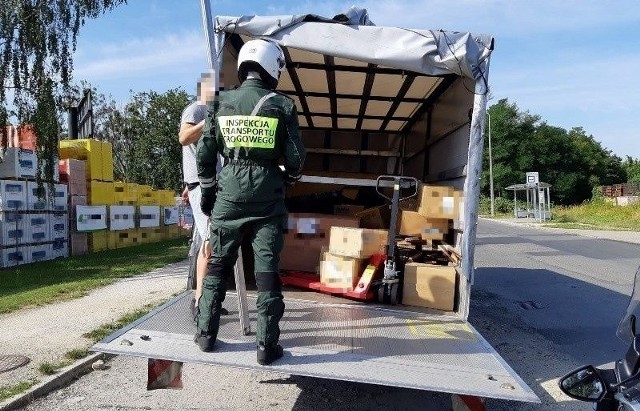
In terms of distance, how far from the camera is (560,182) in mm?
69938

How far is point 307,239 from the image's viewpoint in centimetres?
709

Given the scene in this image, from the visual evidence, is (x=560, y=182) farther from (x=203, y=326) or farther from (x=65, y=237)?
(x=203, y=326)

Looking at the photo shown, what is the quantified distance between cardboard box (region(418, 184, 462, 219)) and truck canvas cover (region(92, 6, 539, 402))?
169 mm

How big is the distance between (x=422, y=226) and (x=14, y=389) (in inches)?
168

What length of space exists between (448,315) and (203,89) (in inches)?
118

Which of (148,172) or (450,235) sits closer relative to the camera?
(450,235)

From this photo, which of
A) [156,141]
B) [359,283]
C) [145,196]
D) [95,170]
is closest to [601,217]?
[156,141]

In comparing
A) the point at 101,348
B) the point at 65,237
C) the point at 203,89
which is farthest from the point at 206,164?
the point at 65,237

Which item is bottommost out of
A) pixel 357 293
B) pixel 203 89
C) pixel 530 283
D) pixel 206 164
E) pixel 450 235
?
pixel 530 283

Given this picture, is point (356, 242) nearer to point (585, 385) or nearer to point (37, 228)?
point (585, 385)

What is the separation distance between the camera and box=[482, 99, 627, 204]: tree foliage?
67375mm

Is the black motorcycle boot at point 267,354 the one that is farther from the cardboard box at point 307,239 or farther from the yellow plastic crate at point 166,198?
the yellow plastic crate at point 166,198

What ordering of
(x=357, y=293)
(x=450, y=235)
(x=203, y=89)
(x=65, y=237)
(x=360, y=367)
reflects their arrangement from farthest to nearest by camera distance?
1. (x=65, y=237)
2. (x=450, y=235)
3. (x=357, y=293)
4. (x=203, y=89)
5. (x=360, y=367)

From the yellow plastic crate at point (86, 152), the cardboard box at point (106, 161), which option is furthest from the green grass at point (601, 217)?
the yellow plastic crate at point (86, 152)
